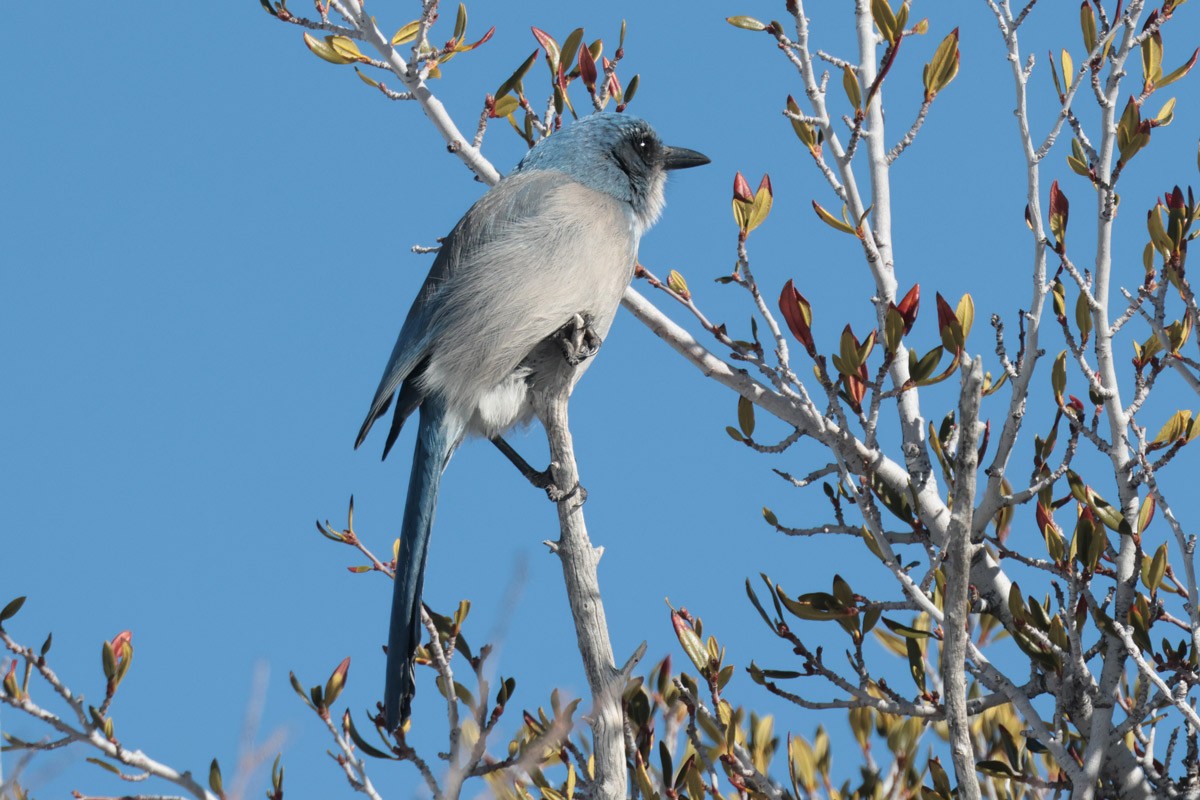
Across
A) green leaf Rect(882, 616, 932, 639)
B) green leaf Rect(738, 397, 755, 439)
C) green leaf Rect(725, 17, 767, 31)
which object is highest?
green leaf Rect(725, 17, 767, 31)

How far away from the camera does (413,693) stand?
4.07 meters

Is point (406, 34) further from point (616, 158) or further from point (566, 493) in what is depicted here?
point (566, 493)

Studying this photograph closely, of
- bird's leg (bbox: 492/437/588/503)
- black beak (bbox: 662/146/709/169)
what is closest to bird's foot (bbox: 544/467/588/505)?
bird's leg (bbox: 492/437/588/503)

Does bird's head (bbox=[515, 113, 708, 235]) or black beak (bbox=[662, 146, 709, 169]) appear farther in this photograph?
black beak (bbox=[662, 146, 709, 169])

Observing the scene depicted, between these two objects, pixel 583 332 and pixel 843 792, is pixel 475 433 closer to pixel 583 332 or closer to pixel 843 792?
pixel 583 332

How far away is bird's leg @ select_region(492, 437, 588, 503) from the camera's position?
4271mm

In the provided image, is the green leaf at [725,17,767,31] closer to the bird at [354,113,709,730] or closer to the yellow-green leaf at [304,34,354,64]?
the bird at [354,113,709,730]

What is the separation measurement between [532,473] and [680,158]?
1.86 m

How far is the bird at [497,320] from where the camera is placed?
457cm

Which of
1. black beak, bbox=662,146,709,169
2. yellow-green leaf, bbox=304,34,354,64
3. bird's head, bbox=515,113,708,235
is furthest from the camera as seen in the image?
black beak, bbox=662,146,709,169

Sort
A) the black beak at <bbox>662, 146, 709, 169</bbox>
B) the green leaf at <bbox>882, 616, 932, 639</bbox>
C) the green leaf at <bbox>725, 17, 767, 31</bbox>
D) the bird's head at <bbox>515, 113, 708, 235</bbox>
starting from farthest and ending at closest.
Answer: the black beak at <bbox>662, 146, 709, 169</bbox> < the bird's head at <bbox>515, 113, 708, 235</bbox> < the green leaf at <bbox>725, 17, 767, 31</bbox> < the green leaf at <bbox>882, 616, 932, 639</bbox>

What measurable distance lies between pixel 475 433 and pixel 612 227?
38.1 inches

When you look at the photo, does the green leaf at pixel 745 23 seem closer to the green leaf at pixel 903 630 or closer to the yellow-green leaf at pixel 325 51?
the yellow-green leaf at pixel 325 51

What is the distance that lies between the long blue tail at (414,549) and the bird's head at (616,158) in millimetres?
1271
